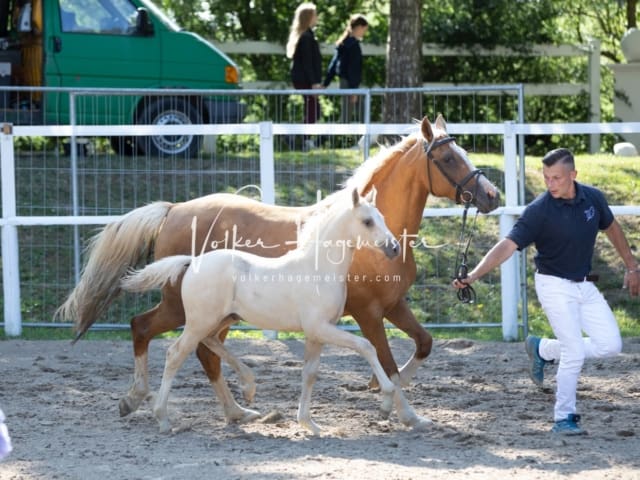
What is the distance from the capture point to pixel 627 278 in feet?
20.2

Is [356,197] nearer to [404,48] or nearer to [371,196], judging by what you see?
[371,196]

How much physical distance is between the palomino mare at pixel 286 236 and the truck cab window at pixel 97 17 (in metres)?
6.55

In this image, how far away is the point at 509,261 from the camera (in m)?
9.30

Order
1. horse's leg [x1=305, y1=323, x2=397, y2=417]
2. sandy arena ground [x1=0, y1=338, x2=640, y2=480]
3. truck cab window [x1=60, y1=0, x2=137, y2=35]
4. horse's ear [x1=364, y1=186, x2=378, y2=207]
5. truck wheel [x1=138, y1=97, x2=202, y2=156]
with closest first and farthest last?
sandy arena ground [x1=0, y1=338, x2=640, y2=480]
horse's leg [x1=305, y1=323, x2=397, y2=417]
horse's ear [x1=364, y1=186, x2=378, y2=207]
truck wheel [x1=138, y1=97, x2=202, y2=156]
truck cab window [x1=60, y1=0, x2=137, y2=35]

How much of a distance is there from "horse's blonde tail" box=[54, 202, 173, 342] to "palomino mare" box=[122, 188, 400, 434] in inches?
37.9

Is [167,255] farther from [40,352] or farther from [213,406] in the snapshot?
[40,352]

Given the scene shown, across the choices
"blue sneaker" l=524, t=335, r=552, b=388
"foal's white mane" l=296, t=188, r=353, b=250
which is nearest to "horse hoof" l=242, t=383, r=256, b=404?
"foal's white mane" l=296, t=188, r=353, b=250

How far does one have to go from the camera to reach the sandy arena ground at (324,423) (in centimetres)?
529

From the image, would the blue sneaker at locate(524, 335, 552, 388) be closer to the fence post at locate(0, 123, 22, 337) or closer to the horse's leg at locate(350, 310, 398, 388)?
the horse's leg at locate(350, 310, 398, 388)

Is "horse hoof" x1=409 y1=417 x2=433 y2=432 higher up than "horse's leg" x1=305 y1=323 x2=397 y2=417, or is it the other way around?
"horse's leg" x1=305 y1=323 x2=397 y2=417

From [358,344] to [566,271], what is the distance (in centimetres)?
119

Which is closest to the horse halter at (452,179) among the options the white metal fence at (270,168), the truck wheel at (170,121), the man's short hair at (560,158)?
the man's short hair at (560,158)

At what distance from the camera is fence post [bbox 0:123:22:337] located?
9.59m

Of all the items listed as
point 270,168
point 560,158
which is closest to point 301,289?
point 560,158
